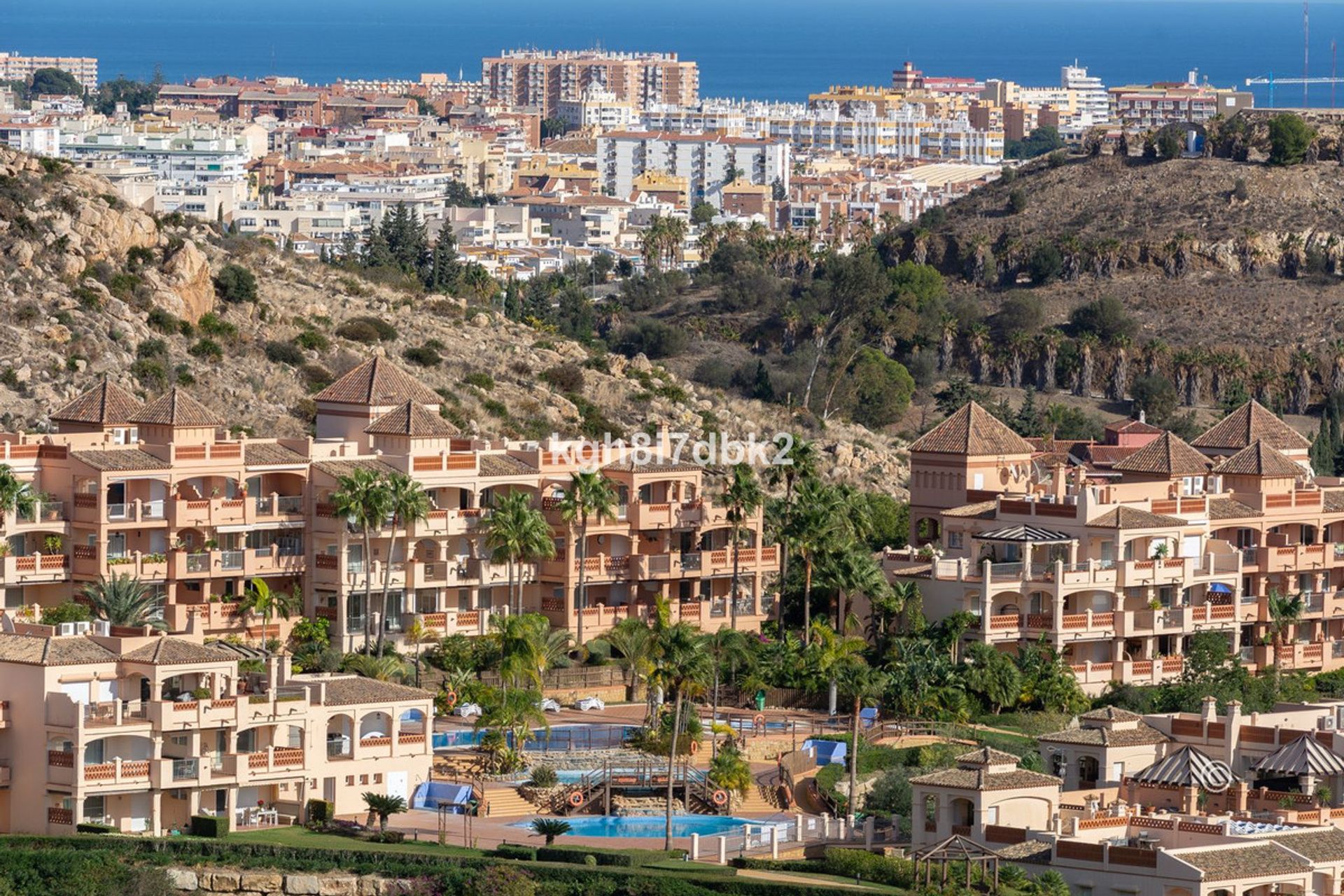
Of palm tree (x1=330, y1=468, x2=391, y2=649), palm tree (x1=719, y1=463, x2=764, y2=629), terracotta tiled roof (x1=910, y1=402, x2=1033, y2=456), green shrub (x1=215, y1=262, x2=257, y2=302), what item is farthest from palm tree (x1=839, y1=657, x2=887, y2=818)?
green shrub (x1=215, y1=262, x2=257, y2=302)

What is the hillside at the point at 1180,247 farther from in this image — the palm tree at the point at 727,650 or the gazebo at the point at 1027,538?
the palm tree at the point at 727,650

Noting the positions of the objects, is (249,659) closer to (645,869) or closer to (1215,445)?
(645,869)

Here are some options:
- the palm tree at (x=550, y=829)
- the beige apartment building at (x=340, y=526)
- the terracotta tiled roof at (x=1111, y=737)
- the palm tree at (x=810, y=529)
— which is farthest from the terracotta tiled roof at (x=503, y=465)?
the palm tree at (x=550, y=829)

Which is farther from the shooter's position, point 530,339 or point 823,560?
point 530,339

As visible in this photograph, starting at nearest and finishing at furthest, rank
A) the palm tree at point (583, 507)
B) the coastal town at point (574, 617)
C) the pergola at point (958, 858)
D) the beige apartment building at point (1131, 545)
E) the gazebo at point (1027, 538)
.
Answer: the pergola at point (958, 858), the coastal town at point (574, 617), the beige apartment building at point (1131, 545), the gazebo at point (1027, 538), the palm tree at point (583, 507)

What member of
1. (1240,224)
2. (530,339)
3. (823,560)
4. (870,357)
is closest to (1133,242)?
(1240,224)

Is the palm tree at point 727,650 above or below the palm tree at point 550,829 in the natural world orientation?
above
